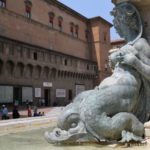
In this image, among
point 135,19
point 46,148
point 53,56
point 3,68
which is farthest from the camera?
point 53,56

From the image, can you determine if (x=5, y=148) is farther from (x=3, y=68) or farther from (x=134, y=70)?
(x=3, y=68)

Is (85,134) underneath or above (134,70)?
underneath

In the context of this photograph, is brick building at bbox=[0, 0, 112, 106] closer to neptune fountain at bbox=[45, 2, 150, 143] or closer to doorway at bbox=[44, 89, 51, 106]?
doorway at bbox=[44, 89, 51, 106]

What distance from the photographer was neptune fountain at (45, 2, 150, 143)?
12.6 feet

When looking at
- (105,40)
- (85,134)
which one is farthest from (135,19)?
(105,40)

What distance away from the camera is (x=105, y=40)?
51.8m

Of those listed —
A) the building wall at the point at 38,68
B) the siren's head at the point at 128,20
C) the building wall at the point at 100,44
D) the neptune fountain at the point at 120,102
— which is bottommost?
the neptune fountain at the point at 120,102

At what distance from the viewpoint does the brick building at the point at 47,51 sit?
28.6 metres

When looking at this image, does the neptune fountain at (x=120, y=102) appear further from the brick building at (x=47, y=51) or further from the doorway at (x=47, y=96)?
the doorway at (x=47, y=96)

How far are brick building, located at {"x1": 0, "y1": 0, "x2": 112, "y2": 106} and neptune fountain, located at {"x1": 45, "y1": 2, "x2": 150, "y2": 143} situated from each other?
23.1 metres

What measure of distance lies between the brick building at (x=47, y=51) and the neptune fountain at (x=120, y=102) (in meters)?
23.1

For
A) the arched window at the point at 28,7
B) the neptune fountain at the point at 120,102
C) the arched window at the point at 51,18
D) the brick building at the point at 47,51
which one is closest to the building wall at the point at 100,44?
the brick building at the point at 47,51

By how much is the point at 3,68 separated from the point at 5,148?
23459 millimetres

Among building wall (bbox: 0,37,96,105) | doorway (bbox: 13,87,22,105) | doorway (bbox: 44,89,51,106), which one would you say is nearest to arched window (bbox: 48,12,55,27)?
building wall (bbox: 0,37,96,105)
